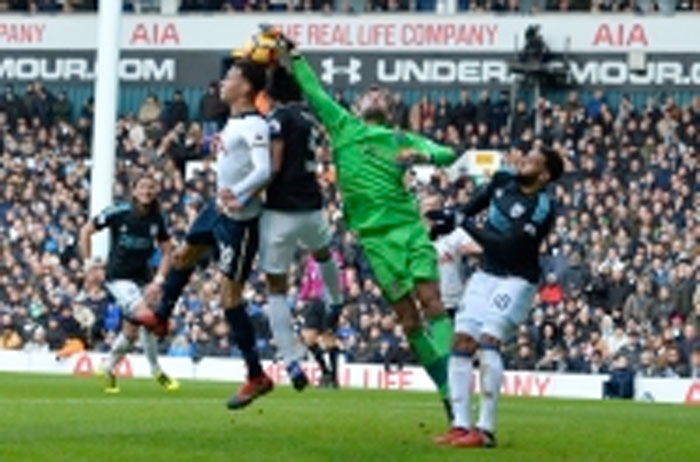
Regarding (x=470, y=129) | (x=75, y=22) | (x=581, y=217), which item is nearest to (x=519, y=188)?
(x=581, y=217)

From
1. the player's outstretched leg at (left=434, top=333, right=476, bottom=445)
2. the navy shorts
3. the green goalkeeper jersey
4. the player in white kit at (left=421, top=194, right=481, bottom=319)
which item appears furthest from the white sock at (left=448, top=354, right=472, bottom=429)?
the player in white kit at (left=421, top=194, right=481, bottom=319)

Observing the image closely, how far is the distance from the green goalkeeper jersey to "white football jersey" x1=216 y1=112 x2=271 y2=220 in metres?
0.57

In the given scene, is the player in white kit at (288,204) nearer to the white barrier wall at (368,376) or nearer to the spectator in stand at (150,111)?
the white barrier wall at (368,376)

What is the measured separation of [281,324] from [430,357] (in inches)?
95.8

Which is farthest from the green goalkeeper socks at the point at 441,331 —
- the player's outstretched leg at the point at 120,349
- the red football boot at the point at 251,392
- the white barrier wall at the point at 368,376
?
the white barrier wall at the point at 368,376

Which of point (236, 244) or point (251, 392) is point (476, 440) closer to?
point (251, 392)

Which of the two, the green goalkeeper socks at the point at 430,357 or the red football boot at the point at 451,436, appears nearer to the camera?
the red football boot at the point at 451,436

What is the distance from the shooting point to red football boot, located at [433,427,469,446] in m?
14.1

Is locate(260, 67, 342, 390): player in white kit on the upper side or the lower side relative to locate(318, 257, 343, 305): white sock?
upper

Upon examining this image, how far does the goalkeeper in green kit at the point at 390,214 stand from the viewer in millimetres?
15594

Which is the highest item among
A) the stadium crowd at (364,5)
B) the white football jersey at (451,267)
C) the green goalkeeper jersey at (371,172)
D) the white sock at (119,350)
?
the stadium crowd at (364,5)

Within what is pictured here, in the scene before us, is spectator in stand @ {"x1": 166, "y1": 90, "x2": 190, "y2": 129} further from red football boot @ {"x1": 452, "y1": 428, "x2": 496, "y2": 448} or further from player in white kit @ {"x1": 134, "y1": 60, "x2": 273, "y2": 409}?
red football boot @ {"x1": 452, "y1": 428, "x2": 496, "y2": 448}

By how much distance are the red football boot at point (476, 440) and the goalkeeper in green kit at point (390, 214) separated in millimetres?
1134

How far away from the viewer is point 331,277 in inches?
737
